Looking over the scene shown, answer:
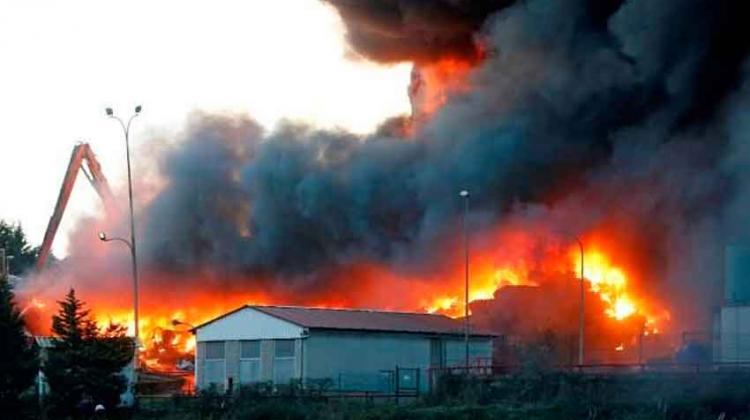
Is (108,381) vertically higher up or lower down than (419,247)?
lower down

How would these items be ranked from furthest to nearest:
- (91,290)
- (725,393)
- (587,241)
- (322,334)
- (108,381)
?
(91,290) < (587,241) < (322,334) < (108,381) < (725,393)

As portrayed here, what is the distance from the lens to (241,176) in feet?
312

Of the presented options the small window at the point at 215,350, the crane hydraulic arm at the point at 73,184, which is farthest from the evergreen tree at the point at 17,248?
the small window at the point at 215,350

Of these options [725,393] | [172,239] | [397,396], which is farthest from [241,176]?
[725,393]

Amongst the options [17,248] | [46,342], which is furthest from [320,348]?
[17,248]

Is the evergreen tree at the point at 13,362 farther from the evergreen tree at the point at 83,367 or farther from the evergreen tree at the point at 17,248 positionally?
the evergreen tree at the point at 17,248

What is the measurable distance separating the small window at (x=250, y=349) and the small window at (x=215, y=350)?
1468 millimetres

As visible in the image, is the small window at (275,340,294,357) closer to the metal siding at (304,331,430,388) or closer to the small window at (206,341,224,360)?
the metal siding at (304,331,430,388)

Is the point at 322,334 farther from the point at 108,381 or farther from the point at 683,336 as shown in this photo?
the point at 683,336

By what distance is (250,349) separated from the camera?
65062 millimetres

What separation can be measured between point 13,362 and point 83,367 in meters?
2.90

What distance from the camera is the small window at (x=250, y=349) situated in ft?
212

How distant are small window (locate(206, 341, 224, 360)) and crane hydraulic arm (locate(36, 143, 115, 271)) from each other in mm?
31524

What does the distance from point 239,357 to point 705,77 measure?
30638 millimetres
